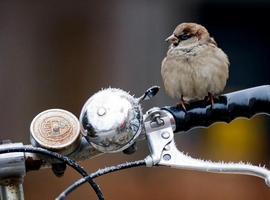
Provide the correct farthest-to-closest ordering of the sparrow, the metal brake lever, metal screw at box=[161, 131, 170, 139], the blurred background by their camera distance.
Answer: the blurred background → the sparrow → metal screw at box=[161, 131, 170, 139] → the metal brake lever

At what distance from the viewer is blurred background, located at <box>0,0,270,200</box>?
20.1 ft

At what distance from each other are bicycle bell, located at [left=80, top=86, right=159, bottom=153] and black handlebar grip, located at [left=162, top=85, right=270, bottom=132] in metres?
0.14

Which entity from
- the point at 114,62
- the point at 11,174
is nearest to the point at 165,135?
the point at 11,174

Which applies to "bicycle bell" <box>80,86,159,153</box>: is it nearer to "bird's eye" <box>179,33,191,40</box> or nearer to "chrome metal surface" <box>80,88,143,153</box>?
"chrome metal surface" <box>80,88,143,153</box>

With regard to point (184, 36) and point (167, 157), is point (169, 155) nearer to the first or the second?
point (167, 157)

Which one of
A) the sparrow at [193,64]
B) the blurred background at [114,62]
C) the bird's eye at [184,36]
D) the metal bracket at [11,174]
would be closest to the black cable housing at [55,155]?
the metal bracket at [11,174]

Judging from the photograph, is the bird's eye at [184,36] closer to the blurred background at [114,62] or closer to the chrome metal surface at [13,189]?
the chrome metal surface at [13,189]

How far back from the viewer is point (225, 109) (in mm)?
2207

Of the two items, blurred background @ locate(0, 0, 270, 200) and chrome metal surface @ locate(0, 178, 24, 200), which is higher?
chrome metal surface @ locate(0, 178, 24, 200)

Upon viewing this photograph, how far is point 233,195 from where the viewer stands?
6.42 metres

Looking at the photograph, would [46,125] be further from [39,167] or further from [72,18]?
[72,18]

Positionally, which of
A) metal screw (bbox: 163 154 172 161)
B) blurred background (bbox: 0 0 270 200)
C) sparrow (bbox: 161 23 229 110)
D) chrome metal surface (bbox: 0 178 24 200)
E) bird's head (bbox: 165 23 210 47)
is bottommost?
blurred background (bbox: 0 0 270 200)

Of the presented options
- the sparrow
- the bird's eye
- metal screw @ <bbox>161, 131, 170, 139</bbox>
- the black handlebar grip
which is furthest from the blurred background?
metal screw @ <bbox>161, 131, 170, 139</bbox>

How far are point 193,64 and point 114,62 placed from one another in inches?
112
